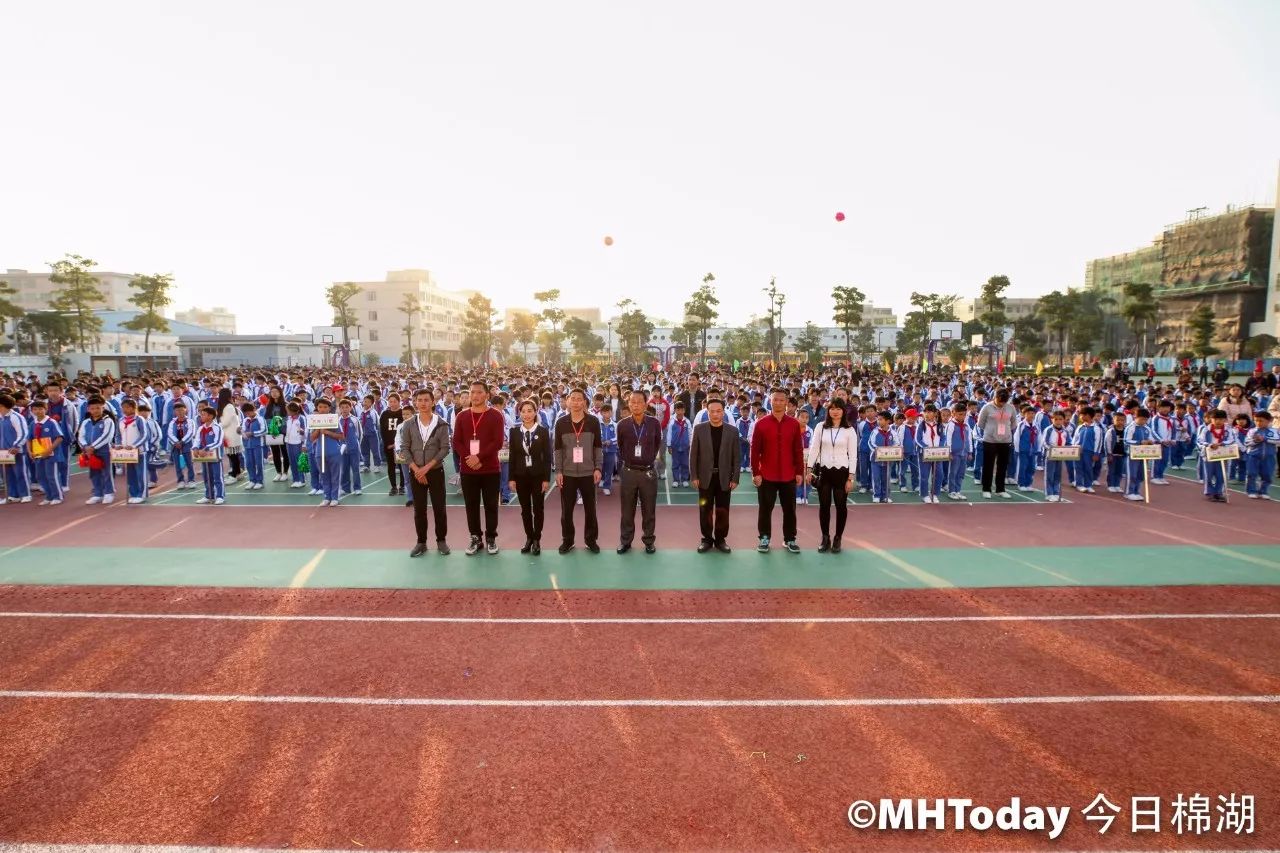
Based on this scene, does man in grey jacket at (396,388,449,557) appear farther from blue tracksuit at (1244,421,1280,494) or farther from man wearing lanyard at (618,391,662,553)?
blue tracksuit at (1244,421,1280,494)

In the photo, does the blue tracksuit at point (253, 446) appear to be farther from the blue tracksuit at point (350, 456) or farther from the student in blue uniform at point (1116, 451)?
the student in blue uniform at point (1116, 451)

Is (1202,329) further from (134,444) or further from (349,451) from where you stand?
(134,444)

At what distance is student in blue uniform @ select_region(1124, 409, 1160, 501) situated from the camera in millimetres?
12930

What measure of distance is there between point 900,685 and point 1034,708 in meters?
0.98

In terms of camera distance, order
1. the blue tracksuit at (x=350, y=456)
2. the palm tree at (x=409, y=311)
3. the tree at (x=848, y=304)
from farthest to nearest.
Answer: the palm tree at (x=409, y=311) < the tree at (x=848, y=304) < the blue tracksuit at (x=350, y=456)

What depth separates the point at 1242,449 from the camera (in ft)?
43.1

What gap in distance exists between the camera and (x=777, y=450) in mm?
8594

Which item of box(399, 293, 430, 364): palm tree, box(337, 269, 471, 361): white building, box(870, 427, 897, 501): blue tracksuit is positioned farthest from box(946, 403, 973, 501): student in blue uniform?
box(337, 269, 471, 361): white building

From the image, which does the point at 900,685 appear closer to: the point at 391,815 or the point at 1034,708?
the point at 1034,708

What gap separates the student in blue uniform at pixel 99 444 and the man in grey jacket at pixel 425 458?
734 cm

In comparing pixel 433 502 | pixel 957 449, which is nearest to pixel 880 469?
pixel 957 449

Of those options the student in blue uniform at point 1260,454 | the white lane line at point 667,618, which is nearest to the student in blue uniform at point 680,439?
the white lane line at point 667,618

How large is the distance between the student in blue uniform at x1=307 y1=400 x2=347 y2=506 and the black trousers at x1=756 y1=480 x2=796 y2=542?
313 inches

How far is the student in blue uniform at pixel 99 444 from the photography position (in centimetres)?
1227
